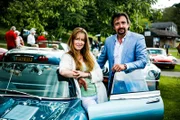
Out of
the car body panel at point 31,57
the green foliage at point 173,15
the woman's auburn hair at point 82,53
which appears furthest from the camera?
the green foliage at point 173,15

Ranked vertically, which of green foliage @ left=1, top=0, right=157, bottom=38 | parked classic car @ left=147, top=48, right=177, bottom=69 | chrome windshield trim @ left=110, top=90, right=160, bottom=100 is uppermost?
green foliage @ left=1, top=0, right=157, bottom=38

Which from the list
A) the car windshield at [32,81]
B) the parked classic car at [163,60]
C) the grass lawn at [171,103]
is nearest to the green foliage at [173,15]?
the parked classic car at [163,60]

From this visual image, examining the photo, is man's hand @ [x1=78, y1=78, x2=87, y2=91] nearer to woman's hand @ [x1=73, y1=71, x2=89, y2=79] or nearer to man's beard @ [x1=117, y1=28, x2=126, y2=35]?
woman's hand @ [x1=73, y1=71, x2=89, y2=79]

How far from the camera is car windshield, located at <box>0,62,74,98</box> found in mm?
3676

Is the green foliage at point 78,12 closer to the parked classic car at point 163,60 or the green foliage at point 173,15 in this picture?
the parked classic car at point 163,60

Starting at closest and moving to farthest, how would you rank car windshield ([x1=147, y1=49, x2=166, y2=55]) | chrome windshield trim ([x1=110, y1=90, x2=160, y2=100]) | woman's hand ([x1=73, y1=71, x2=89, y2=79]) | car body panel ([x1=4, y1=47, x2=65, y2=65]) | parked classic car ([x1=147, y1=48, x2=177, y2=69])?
chrome windshield trim ([x1=110, y1=90, x2=160, y2=100]) → woman's hand ([x1=73, y1=71, x2=89, y2=79]) → car body panel ([x1=4, y1=47, x2=65, y2=65]) → parked classic car ([x1=147, y1=48, x2=177, y2=69]) → car windshield ([x1=147, y1=49, x2=166, y2=55])

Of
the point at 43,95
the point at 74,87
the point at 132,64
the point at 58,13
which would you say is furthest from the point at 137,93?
the point at 58,13

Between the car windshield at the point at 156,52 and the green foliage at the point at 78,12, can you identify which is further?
the car windshield at the point at 156,52

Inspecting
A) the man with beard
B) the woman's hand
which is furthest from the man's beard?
the woman's hand

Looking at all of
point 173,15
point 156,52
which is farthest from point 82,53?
point 173,15

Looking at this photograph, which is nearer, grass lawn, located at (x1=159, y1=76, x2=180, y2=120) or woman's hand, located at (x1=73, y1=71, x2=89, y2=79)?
woman's hand, located at (x1=73, y1=71, x2=89, y2=79)

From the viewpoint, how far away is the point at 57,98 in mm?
3561

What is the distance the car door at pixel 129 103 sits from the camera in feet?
10.2

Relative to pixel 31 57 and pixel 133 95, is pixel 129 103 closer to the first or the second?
pixel 133 95
